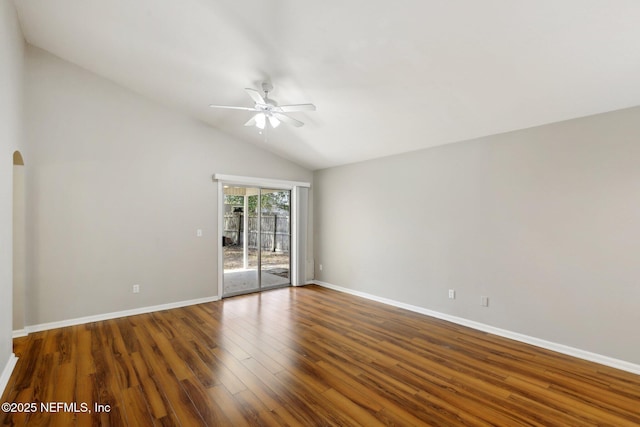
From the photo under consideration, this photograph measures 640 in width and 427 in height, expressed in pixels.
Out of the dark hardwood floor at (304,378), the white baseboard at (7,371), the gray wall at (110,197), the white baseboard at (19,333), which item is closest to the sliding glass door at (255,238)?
the gray wall at (110,197)

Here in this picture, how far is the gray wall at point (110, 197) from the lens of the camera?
12.3 ft

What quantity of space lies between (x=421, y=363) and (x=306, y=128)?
11.6 feet

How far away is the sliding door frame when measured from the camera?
5141 millimetres

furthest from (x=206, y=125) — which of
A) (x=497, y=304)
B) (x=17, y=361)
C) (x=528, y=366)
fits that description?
(x=528, y=366)

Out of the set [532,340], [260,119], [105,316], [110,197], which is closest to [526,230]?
[532,340]

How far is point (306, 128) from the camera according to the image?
179 inches

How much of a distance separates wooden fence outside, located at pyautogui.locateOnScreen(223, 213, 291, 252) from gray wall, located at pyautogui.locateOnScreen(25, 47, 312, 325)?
1.41 ft

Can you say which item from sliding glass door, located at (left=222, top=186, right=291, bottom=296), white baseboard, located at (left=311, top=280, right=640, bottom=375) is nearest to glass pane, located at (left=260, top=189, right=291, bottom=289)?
sliding glass door, located at (left=222, top=186, right=291, bottom=296)

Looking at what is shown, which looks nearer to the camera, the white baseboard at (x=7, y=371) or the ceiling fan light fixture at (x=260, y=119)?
the white baseboard at (x=7, y=371)

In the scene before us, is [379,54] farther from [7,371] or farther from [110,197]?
[7,371]

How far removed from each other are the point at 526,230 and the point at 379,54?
2.69 meters

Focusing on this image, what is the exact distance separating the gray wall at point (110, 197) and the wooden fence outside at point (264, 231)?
43 cm

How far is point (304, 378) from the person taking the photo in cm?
261

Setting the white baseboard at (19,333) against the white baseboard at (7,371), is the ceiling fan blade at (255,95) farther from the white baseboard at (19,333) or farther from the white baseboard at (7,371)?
the white baseboard at (19,333)
